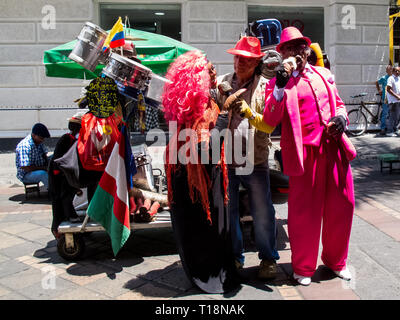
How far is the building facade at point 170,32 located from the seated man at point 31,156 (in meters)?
4.86

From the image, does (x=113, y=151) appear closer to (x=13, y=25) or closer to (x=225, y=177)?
(x=225, y=177)

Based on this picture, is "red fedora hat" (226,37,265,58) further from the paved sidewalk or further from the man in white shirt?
the man in white shirt

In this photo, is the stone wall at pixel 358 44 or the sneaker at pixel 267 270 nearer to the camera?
the sneaker at pixel 267 270

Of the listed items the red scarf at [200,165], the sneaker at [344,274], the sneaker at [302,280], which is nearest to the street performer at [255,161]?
the sneaker at [302,280]

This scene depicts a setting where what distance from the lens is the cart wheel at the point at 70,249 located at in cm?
411

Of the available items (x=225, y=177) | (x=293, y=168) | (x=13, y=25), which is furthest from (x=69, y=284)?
(x=13, y=25)

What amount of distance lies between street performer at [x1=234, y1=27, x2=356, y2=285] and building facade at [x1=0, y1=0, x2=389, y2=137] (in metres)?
8.52

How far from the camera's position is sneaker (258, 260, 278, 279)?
11.7ft

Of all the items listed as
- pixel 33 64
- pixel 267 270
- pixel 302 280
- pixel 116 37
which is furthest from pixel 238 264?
pixel 33 64

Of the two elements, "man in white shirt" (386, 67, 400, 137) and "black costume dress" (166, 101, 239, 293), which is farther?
"man in white shirt" (386, 67, 400, 137)

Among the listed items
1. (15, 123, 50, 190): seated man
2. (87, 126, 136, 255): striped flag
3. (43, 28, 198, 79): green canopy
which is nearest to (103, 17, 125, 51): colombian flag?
(87, 126, 136, 255): striped flag

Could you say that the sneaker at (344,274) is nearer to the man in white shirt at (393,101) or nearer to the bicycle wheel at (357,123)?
the man in white shirt at (393,101)

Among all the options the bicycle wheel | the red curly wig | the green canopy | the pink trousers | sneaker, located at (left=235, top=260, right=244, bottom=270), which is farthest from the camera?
the bicycle wheel

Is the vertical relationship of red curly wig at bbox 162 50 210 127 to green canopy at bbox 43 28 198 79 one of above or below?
below
